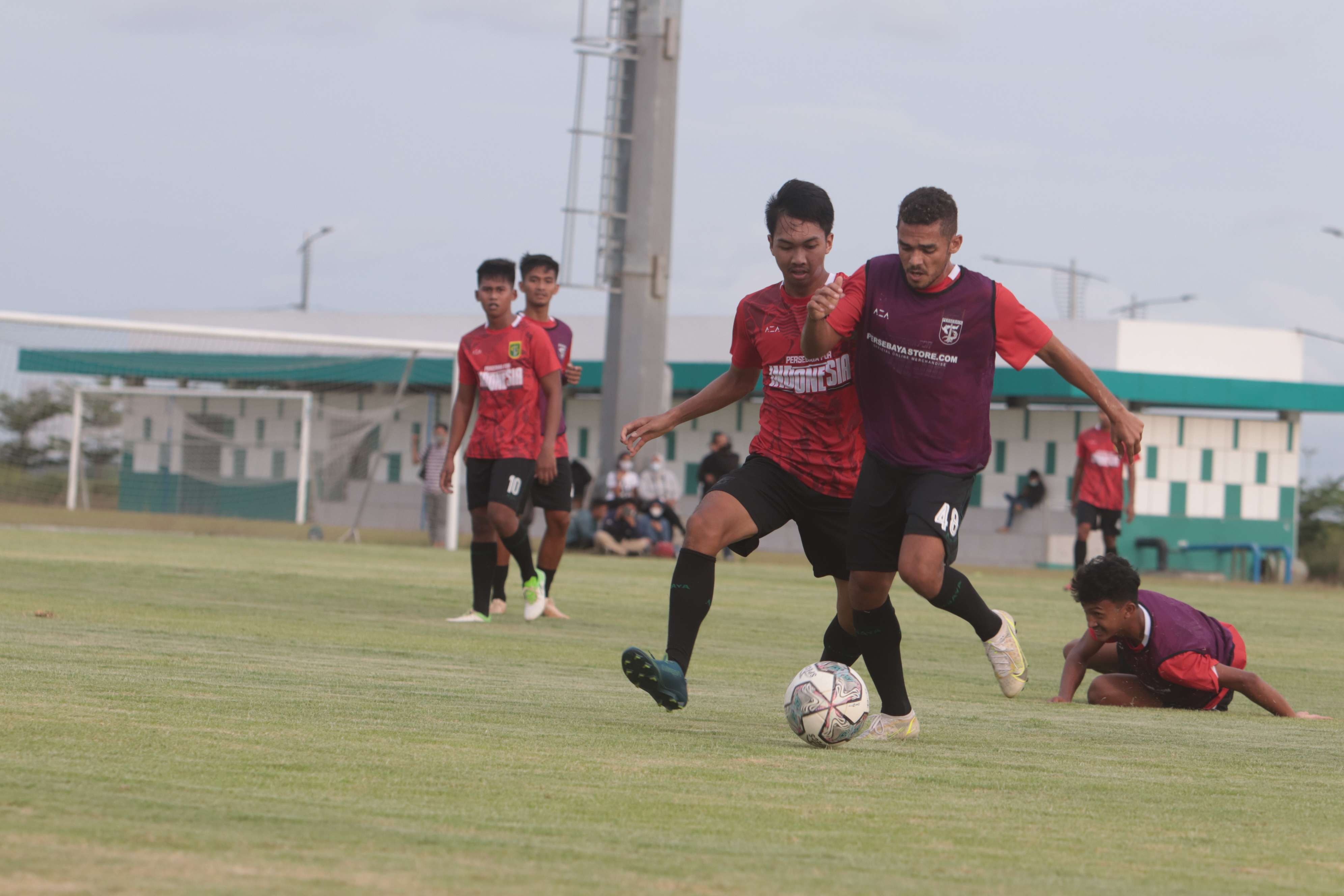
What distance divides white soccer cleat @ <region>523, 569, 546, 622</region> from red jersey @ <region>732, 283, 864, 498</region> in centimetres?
532

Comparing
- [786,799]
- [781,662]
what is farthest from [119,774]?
[781,662]

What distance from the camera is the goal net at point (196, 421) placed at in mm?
26281

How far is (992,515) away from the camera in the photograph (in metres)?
36.2

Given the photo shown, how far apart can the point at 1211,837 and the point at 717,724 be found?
7.66ft

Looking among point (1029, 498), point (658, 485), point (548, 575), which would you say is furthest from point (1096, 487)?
point (1029, 498)

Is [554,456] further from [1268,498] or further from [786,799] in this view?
[1268,498]

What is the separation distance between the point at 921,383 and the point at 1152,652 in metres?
2.49

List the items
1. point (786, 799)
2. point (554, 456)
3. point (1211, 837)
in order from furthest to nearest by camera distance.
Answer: point (554, 456), point (786, 799), point (1211, 837)

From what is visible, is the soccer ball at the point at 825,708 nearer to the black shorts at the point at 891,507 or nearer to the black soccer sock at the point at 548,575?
the black shorts at the point at 891,507

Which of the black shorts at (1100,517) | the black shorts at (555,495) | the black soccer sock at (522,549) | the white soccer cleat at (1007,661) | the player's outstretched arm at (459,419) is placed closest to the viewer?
the white soccer cleat at (1007,661)

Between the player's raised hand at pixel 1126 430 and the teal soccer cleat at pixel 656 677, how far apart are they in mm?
1713

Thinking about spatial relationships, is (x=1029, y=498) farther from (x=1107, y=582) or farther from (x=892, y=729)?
(x=892, y=729)

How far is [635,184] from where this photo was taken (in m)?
28.5

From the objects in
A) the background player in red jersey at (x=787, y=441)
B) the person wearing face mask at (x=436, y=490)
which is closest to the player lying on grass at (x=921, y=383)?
the background player in red jersey at (x=787, y=441)
